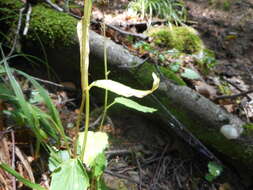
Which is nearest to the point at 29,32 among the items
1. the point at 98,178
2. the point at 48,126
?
the point at 48,126

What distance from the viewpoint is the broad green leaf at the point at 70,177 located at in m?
0.86

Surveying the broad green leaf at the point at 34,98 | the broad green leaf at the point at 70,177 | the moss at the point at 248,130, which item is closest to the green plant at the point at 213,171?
the moss at the point at 248,130

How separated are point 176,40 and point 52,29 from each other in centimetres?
114

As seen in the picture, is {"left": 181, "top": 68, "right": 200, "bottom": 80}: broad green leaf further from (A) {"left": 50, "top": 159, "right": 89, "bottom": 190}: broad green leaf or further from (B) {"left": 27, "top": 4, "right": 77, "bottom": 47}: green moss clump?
(A) {"left": 50, "top": 159, "right": 89, "bottom": 190}: broad green leaf

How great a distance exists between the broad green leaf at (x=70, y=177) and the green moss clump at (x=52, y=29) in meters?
1.18

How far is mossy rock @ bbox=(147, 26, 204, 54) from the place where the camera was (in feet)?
8.04

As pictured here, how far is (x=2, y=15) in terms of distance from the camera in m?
2.04

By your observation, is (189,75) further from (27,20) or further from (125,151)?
(27,20)

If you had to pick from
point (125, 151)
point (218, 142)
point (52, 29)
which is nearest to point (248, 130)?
point (218, 142)

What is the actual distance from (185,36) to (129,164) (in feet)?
4.73

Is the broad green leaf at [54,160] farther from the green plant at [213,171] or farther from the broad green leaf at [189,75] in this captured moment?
the broad green leaf at [189,75]

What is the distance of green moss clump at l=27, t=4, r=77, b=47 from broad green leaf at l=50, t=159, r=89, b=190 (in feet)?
3.86

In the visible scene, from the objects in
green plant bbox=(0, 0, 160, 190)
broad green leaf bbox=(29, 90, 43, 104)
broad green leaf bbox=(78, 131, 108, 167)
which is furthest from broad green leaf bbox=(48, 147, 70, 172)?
broad green leaf bbox=(29, 90, 43, 104)

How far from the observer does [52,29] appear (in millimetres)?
1934
